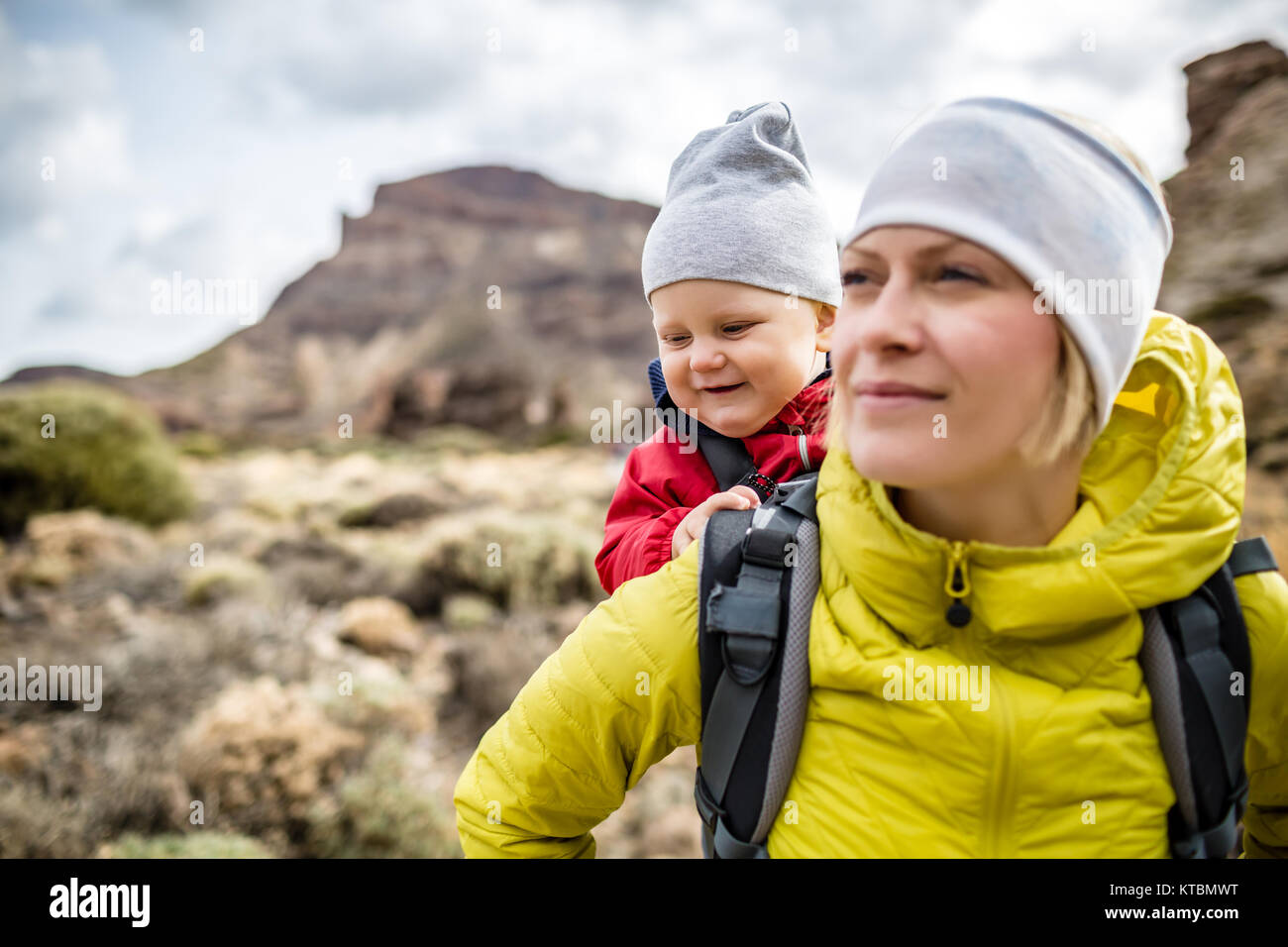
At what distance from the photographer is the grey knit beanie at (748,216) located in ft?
6.13

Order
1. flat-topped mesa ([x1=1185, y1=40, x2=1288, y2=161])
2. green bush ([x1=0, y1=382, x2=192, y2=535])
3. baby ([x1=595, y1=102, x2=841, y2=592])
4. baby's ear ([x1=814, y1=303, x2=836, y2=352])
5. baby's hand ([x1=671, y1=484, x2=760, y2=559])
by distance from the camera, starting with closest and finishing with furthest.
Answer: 1. baby's hand ([x1=671, y1=484, x2=760, y2=559])
2. baby ([x1=595, y1=102, x2=841, y2=592])
3. baby's ear ([x1=814, y1=303, x2=836, y2=352])
4. green bush ([x1=0, y1=382, x2=192, y2=535])
5. flat-topped mesa ([x1=1185, y1=40, x2=1288, y2=161])

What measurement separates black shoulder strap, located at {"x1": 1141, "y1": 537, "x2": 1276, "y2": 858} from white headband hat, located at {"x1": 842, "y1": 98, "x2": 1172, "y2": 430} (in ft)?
1.09

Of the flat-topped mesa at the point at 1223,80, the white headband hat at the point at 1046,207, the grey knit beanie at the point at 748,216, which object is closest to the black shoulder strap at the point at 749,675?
the white headband hat at the point at 1046,207

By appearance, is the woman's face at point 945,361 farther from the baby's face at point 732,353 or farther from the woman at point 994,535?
the baby's face at point 732,353

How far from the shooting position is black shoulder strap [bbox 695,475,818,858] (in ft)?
3.97

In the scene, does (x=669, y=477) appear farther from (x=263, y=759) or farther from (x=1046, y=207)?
(x=263, y=759)

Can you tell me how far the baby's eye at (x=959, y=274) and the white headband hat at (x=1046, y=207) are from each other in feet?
0.13

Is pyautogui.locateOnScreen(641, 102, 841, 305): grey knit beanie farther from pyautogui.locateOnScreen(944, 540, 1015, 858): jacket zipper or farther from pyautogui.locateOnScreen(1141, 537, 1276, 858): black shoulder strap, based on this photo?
pyautogui.locateOnScreen(1141, 537, 1276, 858): black shoulder strap

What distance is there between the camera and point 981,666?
47.6 inches

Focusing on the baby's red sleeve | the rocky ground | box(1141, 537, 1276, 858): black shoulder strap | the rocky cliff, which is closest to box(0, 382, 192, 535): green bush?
the rocky ground

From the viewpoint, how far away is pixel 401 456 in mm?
24719
